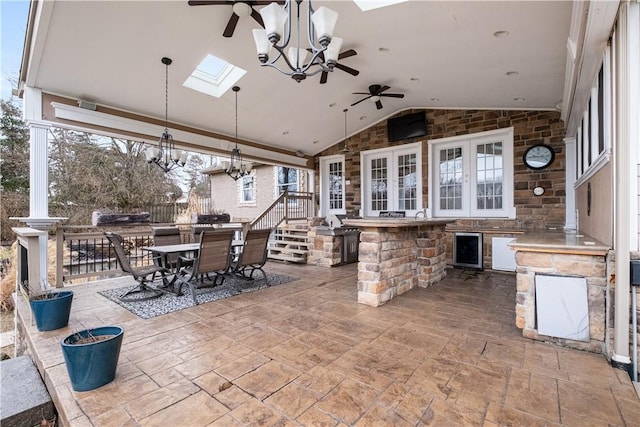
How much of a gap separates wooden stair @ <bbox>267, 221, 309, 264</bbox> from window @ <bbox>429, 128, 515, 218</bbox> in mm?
3093

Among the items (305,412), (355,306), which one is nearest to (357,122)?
(355,306)

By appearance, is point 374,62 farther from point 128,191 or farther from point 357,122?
point 128,191

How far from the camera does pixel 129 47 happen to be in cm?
394

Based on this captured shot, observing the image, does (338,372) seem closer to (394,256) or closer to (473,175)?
(394,256)

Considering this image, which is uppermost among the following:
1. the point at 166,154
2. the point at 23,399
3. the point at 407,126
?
the point at 407,126

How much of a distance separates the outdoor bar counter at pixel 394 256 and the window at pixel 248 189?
8.48 meters

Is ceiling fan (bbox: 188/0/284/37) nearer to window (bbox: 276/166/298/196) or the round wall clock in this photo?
the round wall clock

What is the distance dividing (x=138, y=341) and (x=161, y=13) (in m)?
3.55

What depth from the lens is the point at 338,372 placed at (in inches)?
82.2

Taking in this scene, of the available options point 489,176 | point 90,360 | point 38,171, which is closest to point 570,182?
point 489,176

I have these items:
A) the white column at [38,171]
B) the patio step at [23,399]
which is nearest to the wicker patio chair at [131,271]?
the white column at [38,171]

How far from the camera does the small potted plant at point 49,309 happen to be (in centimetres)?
281

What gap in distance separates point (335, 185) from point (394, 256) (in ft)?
16.6

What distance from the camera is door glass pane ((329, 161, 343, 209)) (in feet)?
28.4
